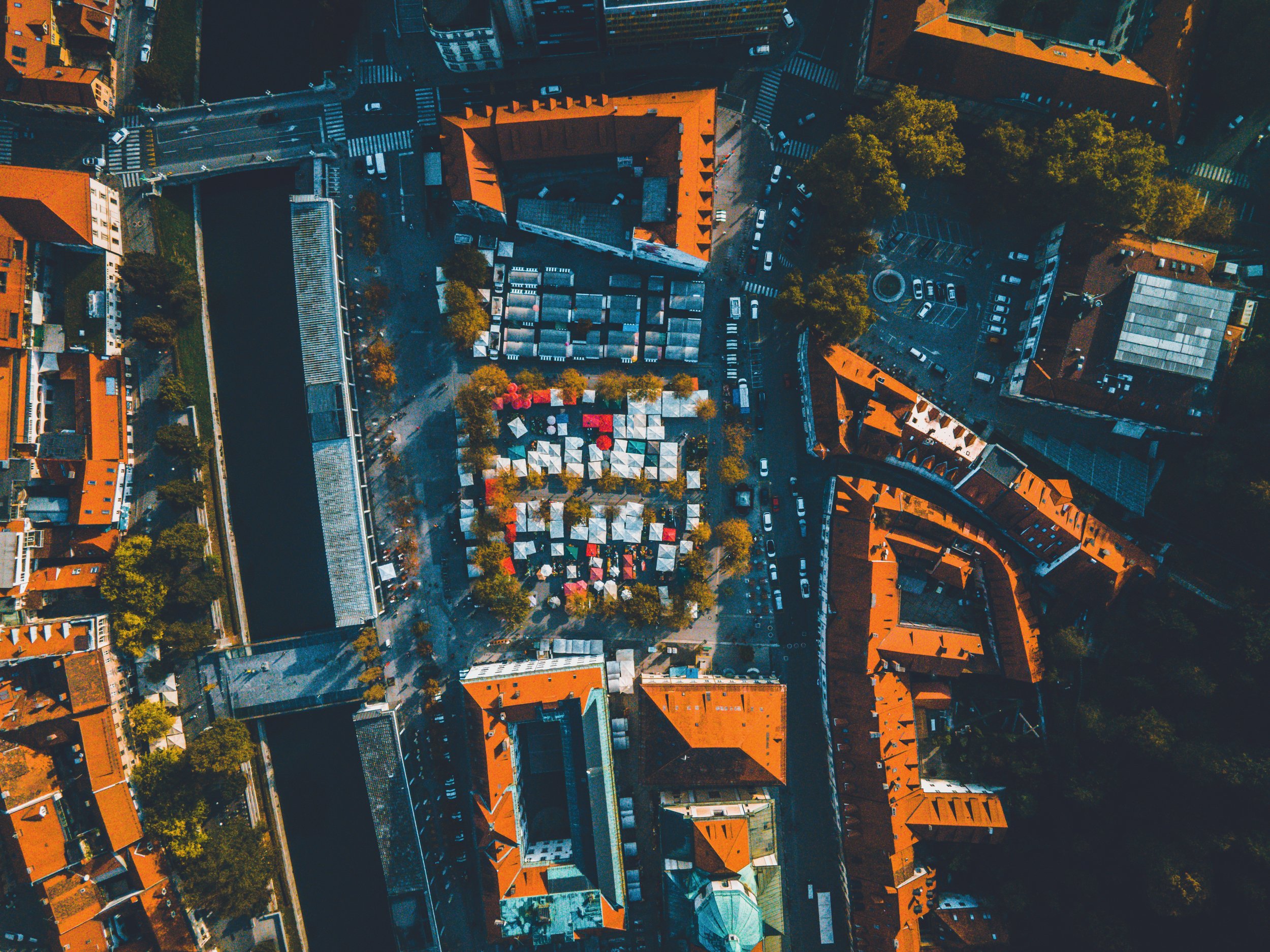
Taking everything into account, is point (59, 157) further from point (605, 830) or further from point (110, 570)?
point (605, 830)

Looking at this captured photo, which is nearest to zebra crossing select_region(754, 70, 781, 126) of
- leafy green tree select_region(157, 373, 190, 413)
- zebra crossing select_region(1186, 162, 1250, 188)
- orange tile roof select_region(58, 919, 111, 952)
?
zebra crossing select_region(1186, 162, 1250, 188)

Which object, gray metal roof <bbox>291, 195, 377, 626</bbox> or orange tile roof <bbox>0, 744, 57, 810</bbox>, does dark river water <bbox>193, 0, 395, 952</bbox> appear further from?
orange tile roof <bbox>0, 744, 57, 810</bbox>

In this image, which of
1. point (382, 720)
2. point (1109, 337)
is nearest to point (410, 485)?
point (382, 720)

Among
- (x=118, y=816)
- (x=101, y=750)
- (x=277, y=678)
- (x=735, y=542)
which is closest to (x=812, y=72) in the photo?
(x=735, y=542)

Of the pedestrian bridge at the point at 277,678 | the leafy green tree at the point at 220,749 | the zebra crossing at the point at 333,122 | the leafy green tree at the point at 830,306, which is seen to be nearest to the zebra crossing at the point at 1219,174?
the leafy green tree at the point at 830,306

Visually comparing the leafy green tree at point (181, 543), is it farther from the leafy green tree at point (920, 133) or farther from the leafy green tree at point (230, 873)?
the leafy green tree at point (920, 133)

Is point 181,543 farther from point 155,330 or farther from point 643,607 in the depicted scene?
point 643,607
